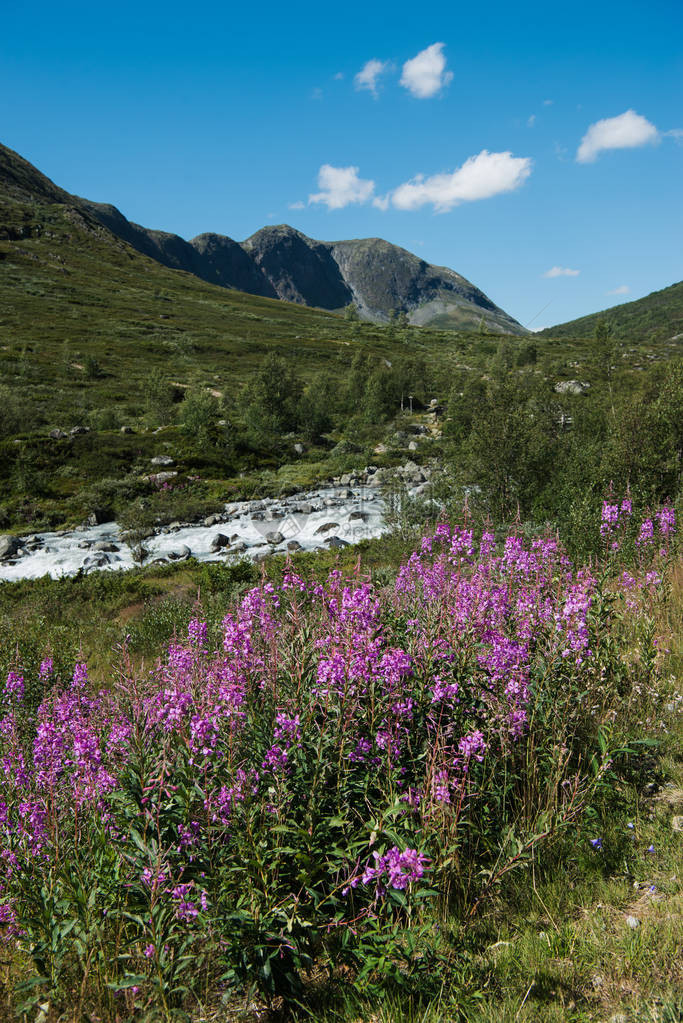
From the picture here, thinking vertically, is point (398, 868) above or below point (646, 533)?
below

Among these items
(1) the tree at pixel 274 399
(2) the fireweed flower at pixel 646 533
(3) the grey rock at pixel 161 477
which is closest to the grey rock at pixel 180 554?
(3) the grey rock at pixel 161 477

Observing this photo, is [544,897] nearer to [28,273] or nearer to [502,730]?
[502,730]

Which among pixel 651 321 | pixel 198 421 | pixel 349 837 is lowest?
pixel 349 837

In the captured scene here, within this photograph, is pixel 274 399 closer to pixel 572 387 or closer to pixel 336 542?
pixel 336 542

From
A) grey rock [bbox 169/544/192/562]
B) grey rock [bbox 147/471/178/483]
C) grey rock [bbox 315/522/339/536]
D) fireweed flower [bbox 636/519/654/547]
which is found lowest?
grey rock [bbox 169/544/192/562]

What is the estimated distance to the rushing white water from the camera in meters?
18.1

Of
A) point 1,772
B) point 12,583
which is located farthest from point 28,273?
point 1,772

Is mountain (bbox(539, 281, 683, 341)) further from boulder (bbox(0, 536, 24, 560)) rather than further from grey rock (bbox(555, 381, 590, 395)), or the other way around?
boulder (bbox(0, 536, 24, 560))

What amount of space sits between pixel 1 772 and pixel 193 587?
10.3 metres

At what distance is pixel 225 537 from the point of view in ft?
65.4

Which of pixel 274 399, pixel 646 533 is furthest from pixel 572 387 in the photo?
pixel 646 533

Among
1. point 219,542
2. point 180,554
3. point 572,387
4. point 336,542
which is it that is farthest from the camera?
point 572,387

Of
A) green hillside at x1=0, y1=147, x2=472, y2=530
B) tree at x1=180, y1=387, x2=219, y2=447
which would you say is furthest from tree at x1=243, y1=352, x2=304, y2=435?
tree at x1=180, y1=387, x2=219, y2=447

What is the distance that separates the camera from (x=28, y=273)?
3472 inches
